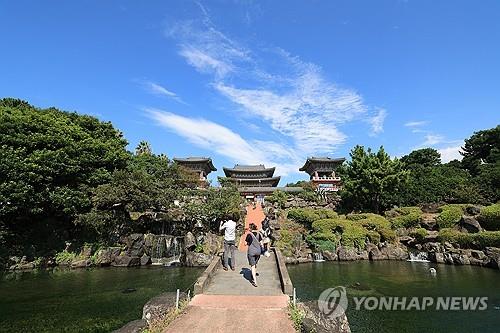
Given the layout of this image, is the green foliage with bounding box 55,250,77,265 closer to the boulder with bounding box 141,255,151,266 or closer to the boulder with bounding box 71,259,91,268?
the boulder with bounding box 71,259,91,268

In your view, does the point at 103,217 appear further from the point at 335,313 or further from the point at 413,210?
the point at 413,210

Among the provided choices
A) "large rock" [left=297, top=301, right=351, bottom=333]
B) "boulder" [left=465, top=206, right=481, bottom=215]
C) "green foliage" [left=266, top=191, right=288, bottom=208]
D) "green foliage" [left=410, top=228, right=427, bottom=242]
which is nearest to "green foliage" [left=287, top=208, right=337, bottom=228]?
"green foliage" [left=410, top=228, right=427, bottom=242]

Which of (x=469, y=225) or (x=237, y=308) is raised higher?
(x=469, y=225)

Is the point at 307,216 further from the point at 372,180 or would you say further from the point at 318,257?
the point at 372,180

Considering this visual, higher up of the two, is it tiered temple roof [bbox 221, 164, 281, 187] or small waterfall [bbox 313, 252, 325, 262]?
tiered temple roof [bbox 221, 164, 281, 187]

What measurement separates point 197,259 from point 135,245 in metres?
5.30

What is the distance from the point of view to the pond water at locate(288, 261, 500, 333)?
1044cm

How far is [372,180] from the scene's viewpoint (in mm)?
32500

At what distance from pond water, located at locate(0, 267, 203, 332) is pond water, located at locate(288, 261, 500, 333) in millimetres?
7257

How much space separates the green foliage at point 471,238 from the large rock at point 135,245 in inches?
952

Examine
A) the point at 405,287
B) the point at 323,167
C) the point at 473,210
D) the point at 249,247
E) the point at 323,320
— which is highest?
the point at 323,167

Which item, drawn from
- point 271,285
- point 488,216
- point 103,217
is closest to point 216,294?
point 271,285

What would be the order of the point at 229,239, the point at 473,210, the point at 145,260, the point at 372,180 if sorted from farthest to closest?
1. the point at 372,180
2. the point at 473,210
3. the point at 145,260
4. the point at 229,239

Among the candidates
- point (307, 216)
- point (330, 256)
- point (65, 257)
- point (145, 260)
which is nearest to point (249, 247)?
point (145, 260)
